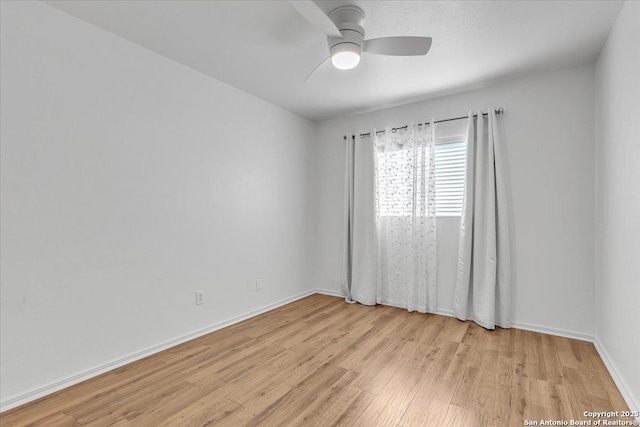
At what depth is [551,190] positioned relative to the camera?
2830 mm

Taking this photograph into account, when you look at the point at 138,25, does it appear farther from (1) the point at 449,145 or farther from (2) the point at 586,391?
(2) the point at 586,391

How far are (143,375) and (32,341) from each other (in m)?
0.68

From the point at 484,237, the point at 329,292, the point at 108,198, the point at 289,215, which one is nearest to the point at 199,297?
the point at 108,198

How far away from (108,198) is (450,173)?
10.5ft

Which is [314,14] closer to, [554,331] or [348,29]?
[348,29]

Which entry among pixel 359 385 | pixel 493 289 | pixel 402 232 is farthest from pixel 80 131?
pixel 493 289

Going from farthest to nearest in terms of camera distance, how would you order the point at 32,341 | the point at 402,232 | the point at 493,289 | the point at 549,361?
the point at 402,232
the point at 493,289
the point at 549,361
the point at 32,341

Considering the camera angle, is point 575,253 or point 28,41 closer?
point 28,41

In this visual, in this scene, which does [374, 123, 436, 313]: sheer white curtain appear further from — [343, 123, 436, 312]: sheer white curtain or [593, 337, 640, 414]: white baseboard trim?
[593, 337, 640, 414]: white baseboard trim

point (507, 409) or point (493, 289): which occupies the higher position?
point (493, 289)

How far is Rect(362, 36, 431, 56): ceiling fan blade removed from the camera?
1906 millimetres

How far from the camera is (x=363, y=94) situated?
337 centimetres

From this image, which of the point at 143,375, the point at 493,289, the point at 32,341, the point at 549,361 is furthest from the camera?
the point at 493,289

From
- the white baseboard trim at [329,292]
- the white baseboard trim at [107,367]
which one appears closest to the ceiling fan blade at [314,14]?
the white baseboard trim at [107,367]
